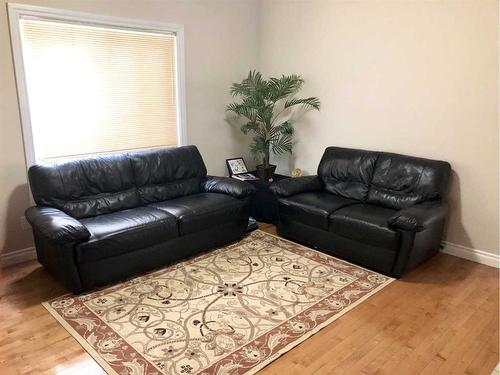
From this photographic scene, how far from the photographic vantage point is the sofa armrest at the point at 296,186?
3979 millimetres

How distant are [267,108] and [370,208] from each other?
5.74 feet

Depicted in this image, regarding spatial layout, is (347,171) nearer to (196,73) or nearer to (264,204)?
(264,204)

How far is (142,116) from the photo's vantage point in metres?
4.21

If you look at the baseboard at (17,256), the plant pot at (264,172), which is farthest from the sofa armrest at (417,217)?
the baseboard at (17,256)

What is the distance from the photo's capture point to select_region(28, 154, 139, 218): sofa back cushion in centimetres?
324

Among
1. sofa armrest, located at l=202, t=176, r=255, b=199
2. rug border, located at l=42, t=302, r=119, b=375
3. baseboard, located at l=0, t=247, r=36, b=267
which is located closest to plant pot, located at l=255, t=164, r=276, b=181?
sofa armrest, located at l=202, t=176, r=255, b=199

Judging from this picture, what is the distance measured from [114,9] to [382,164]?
3.04 m

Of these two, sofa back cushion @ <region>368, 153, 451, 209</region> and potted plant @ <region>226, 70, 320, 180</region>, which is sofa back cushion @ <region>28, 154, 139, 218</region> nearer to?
potted plant @ <region>226, 70, 320, 180</region>

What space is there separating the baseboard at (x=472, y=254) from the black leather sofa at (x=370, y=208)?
244mm

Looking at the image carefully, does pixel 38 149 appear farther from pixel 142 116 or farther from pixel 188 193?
pixel 188 193

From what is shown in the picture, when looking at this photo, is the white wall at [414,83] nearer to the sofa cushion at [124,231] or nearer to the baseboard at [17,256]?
the sofa cushion at [124,231]

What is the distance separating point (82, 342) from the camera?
238 cm

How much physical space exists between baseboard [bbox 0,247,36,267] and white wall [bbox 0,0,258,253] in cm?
4

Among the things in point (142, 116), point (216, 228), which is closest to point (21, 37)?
point (142, 116)
